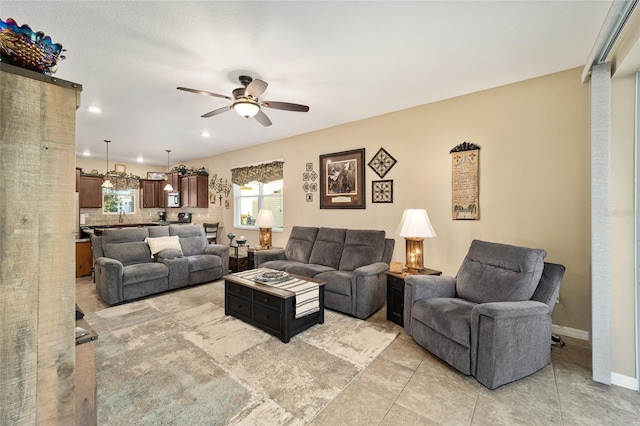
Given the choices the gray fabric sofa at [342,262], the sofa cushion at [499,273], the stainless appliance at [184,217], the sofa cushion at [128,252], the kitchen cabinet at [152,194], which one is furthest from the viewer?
the kitchen cabinet at [152,194]

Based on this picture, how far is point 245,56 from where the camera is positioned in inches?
96.0

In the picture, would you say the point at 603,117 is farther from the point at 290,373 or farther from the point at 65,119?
the point at 65,119

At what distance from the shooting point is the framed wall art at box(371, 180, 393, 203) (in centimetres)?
398

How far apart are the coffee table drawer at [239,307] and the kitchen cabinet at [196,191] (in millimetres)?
4489

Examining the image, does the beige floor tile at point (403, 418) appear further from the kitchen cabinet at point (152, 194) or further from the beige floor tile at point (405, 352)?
the kitchen cabinet at point (152, 194)

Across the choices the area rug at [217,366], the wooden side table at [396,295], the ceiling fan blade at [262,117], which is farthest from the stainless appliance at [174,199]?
the wooden side table at [396,295]

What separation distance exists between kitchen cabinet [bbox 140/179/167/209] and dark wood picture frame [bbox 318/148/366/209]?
5673 mm

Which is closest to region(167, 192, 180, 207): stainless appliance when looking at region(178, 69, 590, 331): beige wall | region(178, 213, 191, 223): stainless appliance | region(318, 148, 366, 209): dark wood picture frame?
region(178, 213, 191, 223): stainless appliance

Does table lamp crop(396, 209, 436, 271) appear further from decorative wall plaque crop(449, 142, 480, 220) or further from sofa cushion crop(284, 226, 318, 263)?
sofa cushion crop(284, 226, 318, 263)

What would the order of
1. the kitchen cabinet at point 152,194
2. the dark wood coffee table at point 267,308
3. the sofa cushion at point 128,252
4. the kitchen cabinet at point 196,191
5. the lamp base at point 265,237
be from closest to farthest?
the dark wood coffee table at point 267,308, the sofa cushion at point 128,252, the lamp base at point 265,237, the kitchen cabinet at point 196,191, the kitchen cabinet at point 152,194

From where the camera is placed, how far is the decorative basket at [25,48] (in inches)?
35.4

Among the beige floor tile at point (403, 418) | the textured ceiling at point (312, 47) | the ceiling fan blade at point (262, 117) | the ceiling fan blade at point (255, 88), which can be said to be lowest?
the beige floor tile at point (403, 418)

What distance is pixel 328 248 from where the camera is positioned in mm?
4137

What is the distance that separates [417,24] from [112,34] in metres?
2.37
